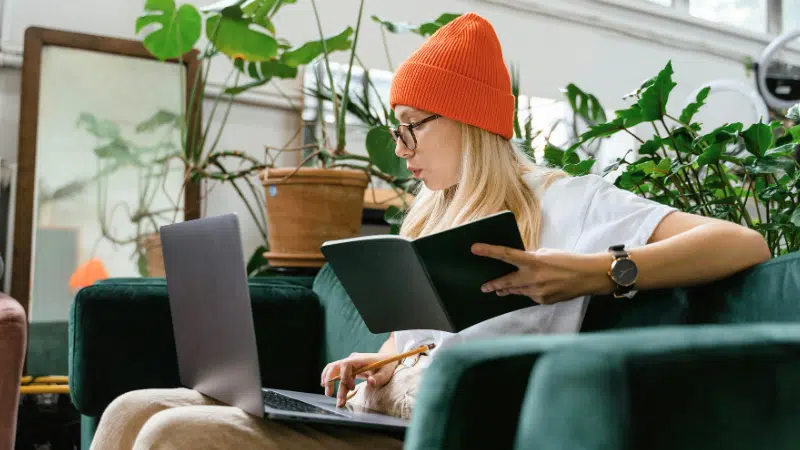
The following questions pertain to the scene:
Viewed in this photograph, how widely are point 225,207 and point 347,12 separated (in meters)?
0.86

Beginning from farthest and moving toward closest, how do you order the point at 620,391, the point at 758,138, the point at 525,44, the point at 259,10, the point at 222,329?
the point at 525,44 < the point at 259,10 < the point at 758,138 < the point at 222,329 < the point at 620,391

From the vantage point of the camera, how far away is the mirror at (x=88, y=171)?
2.36m

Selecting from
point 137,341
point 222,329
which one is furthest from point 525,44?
point 222,329

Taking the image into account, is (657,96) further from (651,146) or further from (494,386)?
(494,386)

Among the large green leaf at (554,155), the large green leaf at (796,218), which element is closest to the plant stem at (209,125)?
the large green leaf at (554,155)

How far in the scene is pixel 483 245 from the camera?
2.76 ft

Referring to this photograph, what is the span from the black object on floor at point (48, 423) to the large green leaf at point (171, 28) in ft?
3.31

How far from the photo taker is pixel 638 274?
2.93 ft

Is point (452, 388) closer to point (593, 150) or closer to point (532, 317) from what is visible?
point (532, 317)

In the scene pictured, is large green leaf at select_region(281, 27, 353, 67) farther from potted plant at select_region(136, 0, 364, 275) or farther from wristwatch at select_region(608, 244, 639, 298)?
wristwatch at select_region(608, 244, 639, 298)

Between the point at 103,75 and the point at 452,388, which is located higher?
the point at 103,75

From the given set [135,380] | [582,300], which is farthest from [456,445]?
[135,380]

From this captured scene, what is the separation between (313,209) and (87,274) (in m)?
0.78

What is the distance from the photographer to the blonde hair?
1.11 metres
